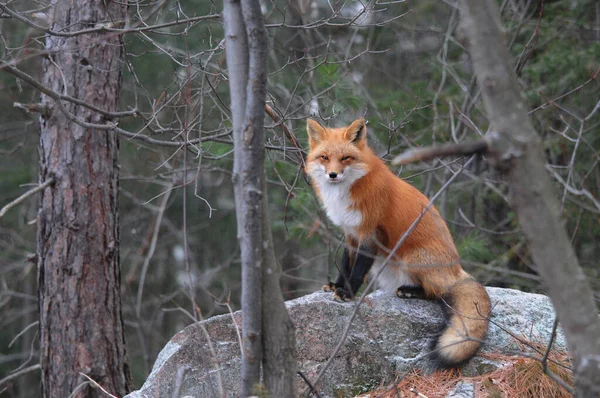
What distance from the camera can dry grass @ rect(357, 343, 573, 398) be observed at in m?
4.45

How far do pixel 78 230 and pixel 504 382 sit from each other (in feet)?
13.9

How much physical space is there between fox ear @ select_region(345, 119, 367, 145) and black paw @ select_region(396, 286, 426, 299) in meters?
1.44

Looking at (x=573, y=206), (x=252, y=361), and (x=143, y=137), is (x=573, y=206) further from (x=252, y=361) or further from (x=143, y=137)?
(x=252, y=361)

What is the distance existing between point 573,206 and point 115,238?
254 inches

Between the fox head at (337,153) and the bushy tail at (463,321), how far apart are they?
1.36m

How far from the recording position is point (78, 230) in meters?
6.50

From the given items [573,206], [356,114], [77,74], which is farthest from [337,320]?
[573,206]

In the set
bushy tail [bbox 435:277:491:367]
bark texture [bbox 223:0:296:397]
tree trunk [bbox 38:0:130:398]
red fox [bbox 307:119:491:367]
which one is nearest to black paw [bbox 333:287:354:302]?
red fox [bbox 307:119:491:367]

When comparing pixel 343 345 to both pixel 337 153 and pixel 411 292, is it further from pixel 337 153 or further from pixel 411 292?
pixel 337 153

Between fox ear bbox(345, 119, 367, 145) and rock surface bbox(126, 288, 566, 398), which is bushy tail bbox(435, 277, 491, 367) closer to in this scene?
rock surface bbox(126, 288, 566, 398)

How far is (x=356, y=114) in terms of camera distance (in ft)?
30.7

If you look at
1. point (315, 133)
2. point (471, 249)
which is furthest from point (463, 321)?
point (471, 249)

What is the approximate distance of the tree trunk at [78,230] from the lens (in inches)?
255

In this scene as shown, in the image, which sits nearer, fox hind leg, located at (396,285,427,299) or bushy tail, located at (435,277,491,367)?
bushy tail, located at (435,277,491,367)
